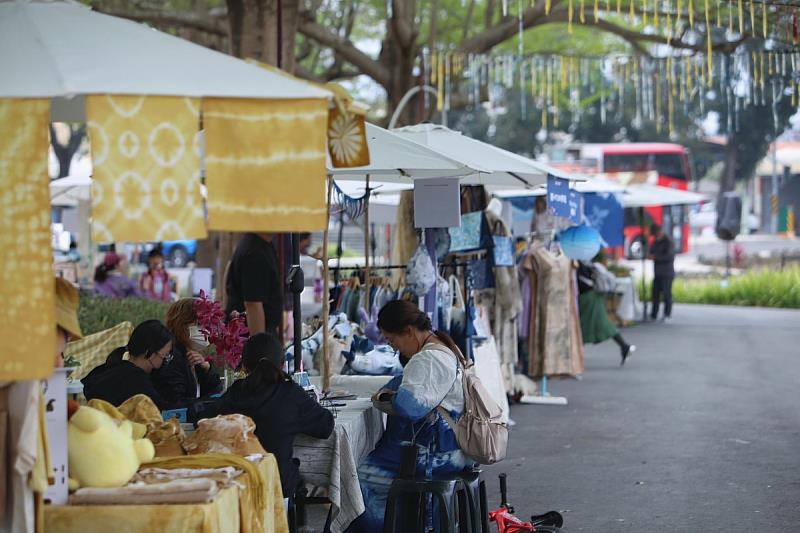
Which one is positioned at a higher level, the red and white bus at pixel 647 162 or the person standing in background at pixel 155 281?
the red and white bus at pixel 647 162

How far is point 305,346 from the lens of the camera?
30.0ft

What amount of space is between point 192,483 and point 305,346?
14.7 ft

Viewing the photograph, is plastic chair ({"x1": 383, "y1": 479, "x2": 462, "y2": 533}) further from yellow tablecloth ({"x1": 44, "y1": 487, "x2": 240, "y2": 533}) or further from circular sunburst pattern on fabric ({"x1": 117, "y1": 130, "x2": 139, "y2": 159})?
circular sunburst pattern on fabric ({"x1": 117, "y1": 130, "x2": 139, "y2": 159})

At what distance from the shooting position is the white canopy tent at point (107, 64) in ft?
13.8

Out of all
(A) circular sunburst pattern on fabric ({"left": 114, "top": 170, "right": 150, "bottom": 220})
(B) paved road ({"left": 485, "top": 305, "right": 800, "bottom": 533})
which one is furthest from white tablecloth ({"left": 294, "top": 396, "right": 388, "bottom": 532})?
(A) circular sunburst pattern on fabric ({"left": 114, "top": 170, "right": 150, "bottom": 220})

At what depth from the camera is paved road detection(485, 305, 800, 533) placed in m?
8.32

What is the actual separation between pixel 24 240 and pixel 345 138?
143 centimetres

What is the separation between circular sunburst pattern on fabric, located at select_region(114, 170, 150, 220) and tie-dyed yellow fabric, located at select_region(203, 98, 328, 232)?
0.78 feet

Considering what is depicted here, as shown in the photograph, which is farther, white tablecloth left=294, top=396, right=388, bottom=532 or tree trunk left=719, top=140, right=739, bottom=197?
tree trunk left=719, top=140, right=739, bottom=197

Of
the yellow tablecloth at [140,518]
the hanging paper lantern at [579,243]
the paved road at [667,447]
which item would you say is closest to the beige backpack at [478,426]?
the paved road at [667,447]

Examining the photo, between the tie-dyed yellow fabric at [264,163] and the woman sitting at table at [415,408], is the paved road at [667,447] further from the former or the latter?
the tie-dyed yellow fabric at [264,163]

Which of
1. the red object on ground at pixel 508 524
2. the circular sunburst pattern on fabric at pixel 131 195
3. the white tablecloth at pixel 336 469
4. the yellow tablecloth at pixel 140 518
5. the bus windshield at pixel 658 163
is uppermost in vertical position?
the bus windshield at pixel 658 163

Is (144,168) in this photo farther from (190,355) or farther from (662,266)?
(662,266)

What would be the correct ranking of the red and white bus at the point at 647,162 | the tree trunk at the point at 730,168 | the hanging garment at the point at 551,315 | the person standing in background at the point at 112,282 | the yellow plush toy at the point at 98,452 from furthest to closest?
the tree trunk at the point at 730,168
the red and white bus at the point at 647,162
the person standing in background at the point at 112,282
the hanging garment at the point at 551,315
the yellow plush toy at the point at 98,452
